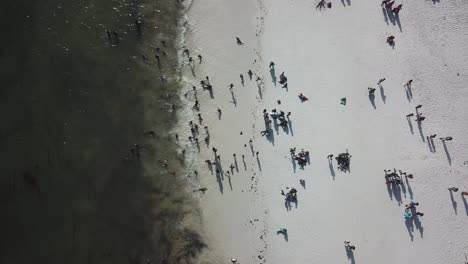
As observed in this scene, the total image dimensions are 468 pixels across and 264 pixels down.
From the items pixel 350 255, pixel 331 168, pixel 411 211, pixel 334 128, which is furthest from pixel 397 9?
pixel 350 255

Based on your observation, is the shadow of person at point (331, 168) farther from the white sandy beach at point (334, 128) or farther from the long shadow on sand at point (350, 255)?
the long shadow on sand at point (350, 255)

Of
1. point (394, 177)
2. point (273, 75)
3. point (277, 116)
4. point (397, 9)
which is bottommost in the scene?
point (394, 177)

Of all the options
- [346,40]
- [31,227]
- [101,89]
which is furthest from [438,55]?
[31,227]

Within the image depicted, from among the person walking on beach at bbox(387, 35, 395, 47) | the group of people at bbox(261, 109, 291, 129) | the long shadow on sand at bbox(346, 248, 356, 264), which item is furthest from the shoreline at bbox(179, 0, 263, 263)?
the person walking on beach at bbox(387, 35, 395, 47)

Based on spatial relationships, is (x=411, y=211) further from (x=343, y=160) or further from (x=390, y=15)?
(x=390, y=15)

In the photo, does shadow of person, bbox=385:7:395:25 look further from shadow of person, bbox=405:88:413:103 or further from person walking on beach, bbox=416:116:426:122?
person walking on beach, bbox=416:116:426:122

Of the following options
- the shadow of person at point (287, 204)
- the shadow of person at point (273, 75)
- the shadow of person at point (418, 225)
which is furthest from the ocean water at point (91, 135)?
the shadow of person at point (418, 225)
